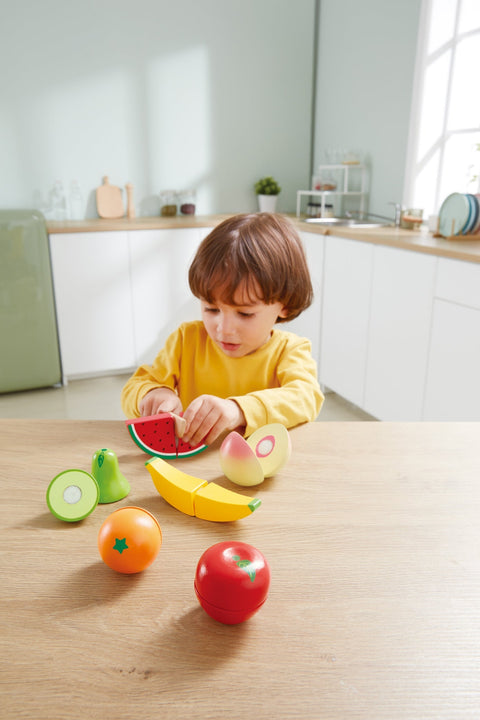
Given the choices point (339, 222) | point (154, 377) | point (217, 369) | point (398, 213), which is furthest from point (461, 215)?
point (154, 377)

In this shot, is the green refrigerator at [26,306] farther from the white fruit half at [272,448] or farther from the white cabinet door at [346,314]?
the white fruit half at [272,448]

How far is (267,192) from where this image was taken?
12.3ft

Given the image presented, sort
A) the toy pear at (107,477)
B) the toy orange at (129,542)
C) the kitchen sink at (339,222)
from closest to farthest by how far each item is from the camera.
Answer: the toy orange at (129,542)
the toy pear at (107,477)
the kitchen sink at (339,222)

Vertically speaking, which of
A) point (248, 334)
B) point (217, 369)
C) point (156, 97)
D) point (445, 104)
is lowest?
point (217, 369)

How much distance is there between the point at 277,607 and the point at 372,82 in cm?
335

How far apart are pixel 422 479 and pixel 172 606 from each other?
365mm

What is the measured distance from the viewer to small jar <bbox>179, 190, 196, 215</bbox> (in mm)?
3656

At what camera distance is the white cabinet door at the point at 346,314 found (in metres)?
2.54

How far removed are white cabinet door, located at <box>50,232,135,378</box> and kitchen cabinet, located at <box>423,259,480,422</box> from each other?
178 cm

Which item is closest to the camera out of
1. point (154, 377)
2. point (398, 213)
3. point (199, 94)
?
point (154, 377)

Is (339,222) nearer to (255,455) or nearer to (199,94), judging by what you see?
(199,94)

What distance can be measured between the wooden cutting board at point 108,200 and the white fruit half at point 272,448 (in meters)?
3.06

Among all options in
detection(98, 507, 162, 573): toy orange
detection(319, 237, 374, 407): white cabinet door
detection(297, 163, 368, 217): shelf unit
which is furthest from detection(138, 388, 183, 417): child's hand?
detection(297, 163, 368, 217): shelf unit

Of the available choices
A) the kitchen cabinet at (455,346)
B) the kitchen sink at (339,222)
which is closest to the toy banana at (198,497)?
the kitchen cabinet at (455,346)
